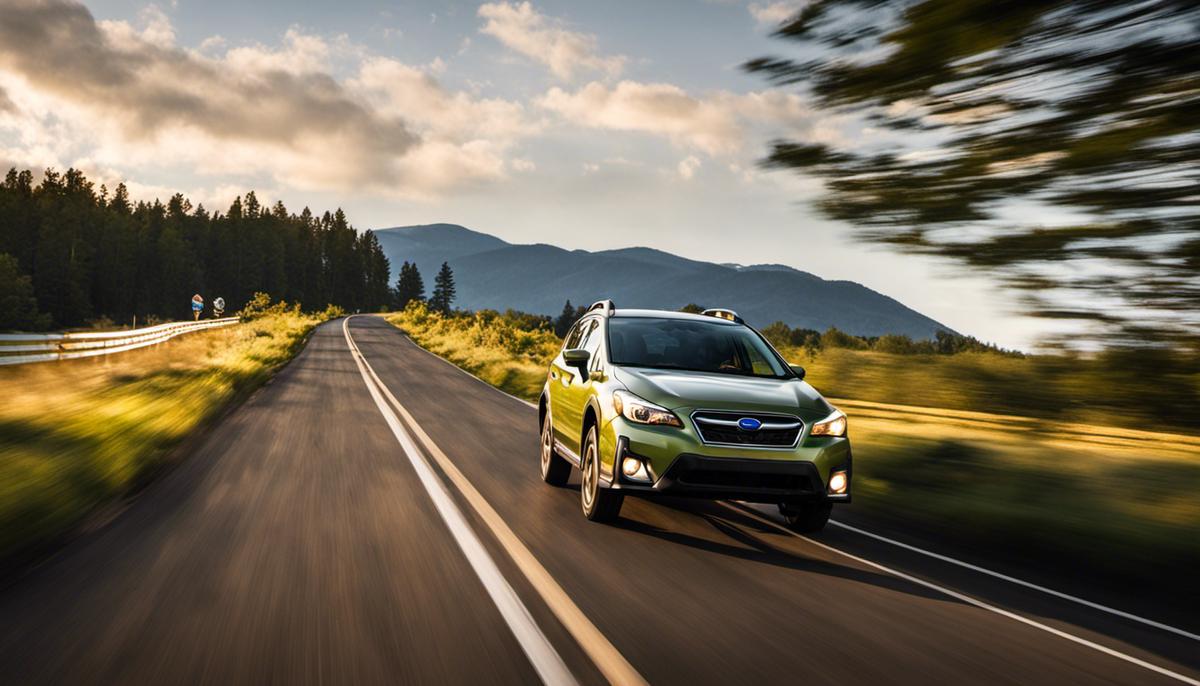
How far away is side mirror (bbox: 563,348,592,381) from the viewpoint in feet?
26.7

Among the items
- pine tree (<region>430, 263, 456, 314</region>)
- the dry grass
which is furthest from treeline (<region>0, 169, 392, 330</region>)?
the dry grass

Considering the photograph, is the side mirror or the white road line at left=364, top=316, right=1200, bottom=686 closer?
the white road line at left=364, top=316, right=1200, bottom=686

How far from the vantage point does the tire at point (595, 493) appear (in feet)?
23.3

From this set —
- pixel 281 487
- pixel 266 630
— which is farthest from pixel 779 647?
pixel 281 487

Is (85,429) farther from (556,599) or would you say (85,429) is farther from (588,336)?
(556,599)

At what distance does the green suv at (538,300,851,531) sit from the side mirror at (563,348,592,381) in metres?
0.02

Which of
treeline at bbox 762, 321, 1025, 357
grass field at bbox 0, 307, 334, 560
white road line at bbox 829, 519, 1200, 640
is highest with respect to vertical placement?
treeline at bbox 762, 321, 1025, 357

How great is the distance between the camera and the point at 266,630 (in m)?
4.23

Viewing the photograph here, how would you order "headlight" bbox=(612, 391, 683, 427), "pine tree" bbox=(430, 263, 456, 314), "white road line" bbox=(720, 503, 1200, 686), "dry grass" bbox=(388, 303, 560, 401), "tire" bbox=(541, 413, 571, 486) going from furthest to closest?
"pine tree" bbox=(430, 263, 456, 314) → "dry grass" bbox=(388, 303, 560, 401) → "tire" bbox=(541, 413, 571, 486) → "headlight" bbox=(612, 391, 683, 427) → "white road line" bbox=(720, 503, 1200, 686)

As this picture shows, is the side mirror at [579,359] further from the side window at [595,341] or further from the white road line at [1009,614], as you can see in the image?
the white road line at [1009,614]

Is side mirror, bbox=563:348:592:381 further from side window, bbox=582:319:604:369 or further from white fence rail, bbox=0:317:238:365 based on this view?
white fence rail, bbox=0:317:238:365

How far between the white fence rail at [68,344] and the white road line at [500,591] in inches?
609

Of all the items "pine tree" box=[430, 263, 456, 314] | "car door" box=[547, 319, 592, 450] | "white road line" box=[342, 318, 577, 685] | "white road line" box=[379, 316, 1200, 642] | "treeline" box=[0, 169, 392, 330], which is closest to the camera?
"white road line" box=[342, 318, 577, 685]

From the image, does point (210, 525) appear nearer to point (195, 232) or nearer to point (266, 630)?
point (266, 630)
